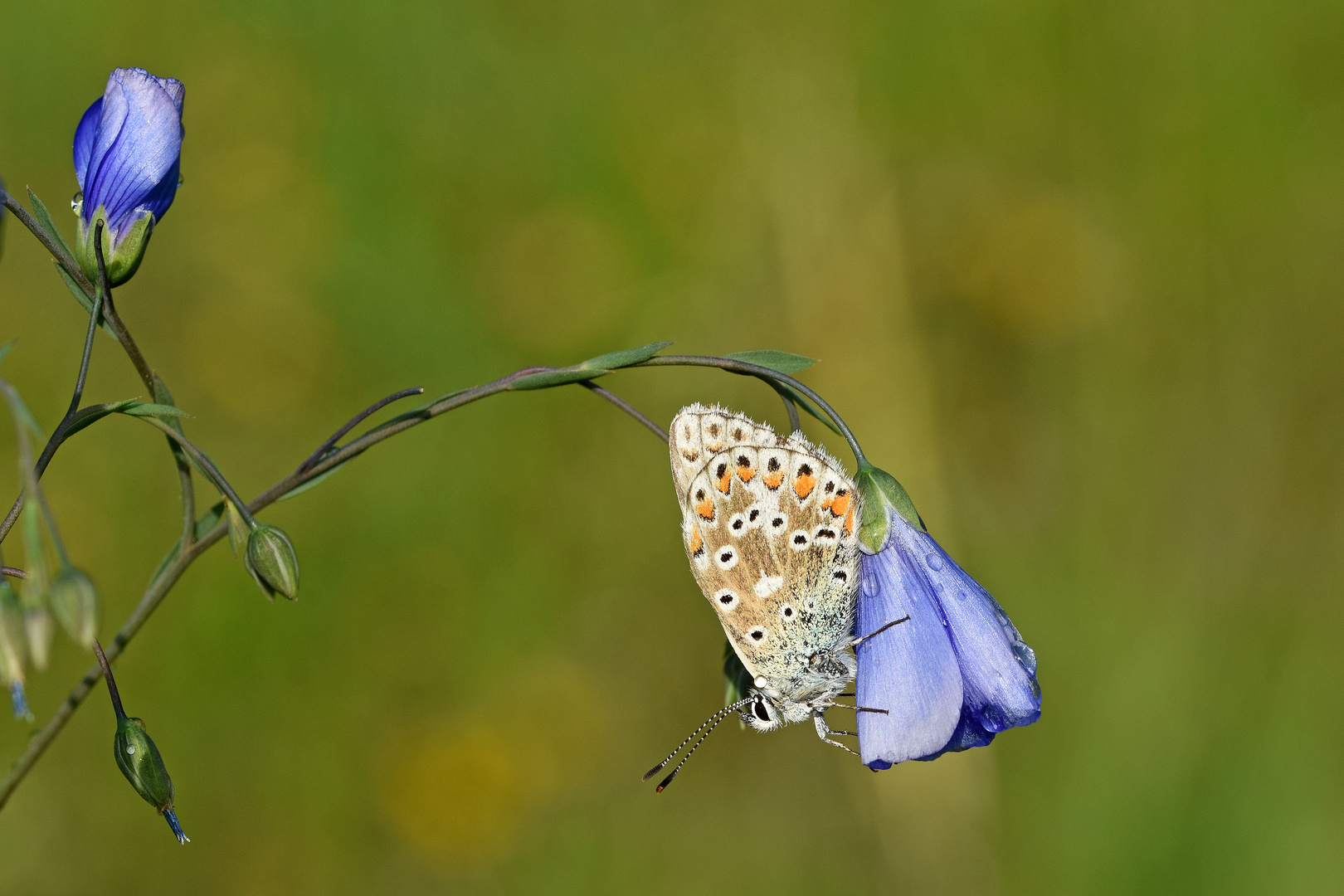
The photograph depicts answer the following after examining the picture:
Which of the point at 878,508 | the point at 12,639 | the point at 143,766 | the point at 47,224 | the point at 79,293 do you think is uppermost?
the point at 47,224

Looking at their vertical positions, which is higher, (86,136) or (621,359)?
(86,136)

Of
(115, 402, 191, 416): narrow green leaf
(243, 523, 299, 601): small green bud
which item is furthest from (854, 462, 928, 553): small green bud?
(115, 402, 191, 416): narrow green leaf

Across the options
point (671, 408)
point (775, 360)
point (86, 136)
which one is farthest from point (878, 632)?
point (671, 408)

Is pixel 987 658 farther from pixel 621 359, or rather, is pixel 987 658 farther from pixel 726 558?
pixel 621 359

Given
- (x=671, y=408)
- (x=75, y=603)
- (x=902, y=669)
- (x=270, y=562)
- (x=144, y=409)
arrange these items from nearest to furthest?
1. (x=75, y=603)
2. (x=144, y=409)
3. (x=270, y=562)
4. (x=902, y=669)
5. (x=671, y=408)

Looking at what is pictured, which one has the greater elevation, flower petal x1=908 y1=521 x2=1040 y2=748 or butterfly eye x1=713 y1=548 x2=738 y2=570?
butterfly eye x1=713 y1=548 x2=738 y2=570

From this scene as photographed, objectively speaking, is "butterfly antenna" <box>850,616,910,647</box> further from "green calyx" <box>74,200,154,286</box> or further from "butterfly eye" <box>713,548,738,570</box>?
"green calyx" <box>74,200,154,286</box>

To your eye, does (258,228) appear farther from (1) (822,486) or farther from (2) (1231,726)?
(2) (1231,726)

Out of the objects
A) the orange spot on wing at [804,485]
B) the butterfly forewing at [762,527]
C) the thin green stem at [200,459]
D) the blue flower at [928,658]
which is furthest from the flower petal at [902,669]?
the thin green stem at [200,459]
